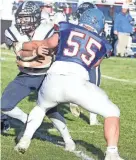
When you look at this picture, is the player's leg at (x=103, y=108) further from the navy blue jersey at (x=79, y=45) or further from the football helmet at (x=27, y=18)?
the football helmet at (x=27, y=18)

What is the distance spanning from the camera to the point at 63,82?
5465 mm

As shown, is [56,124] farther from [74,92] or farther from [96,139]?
[74,92]

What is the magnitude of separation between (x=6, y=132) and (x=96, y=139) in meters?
1.12

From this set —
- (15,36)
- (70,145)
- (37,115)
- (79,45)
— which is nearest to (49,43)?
(79,45)

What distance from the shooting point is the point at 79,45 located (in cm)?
551

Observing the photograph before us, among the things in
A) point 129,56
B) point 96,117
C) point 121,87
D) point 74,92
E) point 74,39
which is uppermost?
point 74,39

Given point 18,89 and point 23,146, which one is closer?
point 23,146

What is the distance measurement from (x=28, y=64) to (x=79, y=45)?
109 centimetres

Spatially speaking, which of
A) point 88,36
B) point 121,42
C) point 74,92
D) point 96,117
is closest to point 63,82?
point 74,92

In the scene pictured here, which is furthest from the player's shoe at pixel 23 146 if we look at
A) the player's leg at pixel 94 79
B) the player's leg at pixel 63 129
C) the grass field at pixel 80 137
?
the player's leg at pixel 94 79

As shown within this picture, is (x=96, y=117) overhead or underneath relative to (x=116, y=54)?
overhead

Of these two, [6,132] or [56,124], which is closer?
[56,124]

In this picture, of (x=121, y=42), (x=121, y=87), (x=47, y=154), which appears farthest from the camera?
(x=121, y=42)

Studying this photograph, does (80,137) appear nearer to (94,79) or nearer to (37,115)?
(94,79)
